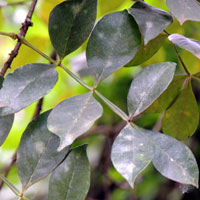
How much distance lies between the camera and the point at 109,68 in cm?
52

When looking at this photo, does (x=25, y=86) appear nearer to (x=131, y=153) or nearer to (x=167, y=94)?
(x=131, y=153)

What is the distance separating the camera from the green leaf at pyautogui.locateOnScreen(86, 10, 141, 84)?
52 centimetres

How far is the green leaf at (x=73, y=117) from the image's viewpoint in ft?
1.35

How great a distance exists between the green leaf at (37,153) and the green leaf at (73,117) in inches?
2.3

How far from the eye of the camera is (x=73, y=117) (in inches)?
17.2

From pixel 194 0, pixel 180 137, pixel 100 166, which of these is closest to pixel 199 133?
pixel 100 166

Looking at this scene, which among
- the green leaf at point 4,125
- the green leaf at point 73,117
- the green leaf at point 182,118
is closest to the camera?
the green leaf at point 73,117

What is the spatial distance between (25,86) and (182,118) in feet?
0.93

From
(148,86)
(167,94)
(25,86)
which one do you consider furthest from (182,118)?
(25,86)

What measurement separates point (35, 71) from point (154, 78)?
160 mm

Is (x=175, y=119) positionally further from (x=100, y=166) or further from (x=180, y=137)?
(x=100, y=166)

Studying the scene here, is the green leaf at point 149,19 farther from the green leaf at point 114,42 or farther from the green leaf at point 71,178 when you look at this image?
the green leaf at point 71,178

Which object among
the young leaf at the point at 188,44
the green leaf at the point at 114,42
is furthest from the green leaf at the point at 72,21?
the young leaf at the point at 188,44

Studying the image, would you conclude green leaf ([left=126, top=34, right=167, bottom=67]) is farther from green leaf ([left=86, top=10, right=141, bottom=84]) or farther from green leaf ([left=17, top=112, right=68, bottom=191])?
green leaf ([left=17, top=112, right=68, bottom=191])
